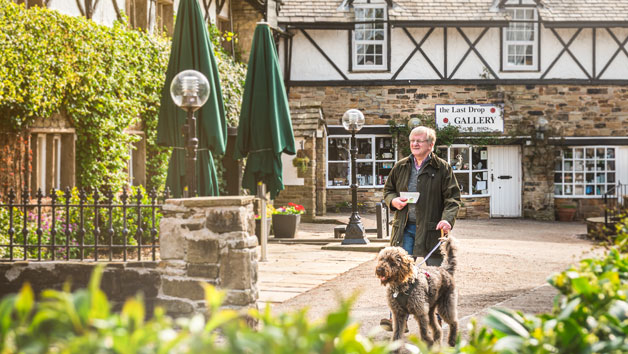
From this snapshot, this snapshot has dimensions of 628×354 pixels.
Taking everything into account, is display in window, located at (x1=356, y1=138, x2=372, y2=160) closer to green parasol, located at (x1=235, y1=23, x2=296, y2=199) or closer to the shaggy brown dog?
green parasol, located at (x1=235, y1=23, x2=296, y2=199)

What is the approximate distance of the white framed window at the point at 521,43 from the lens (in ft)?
72.1

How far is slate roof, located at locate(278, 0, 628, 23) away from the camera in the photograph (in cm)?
2145

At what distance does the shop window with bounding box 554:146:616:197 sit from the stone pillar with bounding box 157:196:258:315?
17.7 meters

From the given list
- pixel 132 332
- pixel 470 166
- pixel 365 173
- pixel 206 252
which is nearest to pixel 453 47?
pixel 470 166

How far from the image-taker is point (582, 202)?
2184 cm

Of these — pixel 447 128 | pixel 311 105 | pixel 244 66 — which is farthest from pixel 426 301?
pixel 447 128

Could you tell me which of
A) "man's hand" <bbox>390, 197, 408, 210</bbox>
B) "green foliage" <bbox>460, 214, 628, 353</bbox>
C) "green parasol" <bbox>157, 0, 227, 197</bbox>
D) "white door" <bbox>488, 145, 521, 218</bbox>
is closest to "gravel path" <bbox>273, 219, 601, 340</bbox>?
"man's hand" <bbox>390, 197, 408, 210</bbox>

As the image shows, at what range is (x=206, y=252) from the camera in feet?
19.1

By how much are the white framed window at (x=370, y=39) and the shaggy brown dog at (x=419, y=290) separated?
17.3 meters

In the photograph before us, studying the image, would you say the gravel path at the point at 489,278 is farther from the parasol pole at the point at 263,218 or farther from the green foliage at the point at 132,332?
the green foliage at the point at 132,332

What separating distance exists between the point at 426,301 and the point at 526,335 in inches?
118

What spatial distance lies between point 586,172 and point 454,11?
235 inches

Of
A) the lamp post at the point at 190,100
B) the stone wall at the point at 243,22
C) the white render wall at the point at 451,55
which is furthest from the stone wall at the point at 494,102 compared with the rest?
the lamp post at the point at 190,100

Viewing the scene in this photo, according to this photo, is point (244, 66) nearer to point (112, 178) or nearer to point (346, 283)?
point (112, 178)
